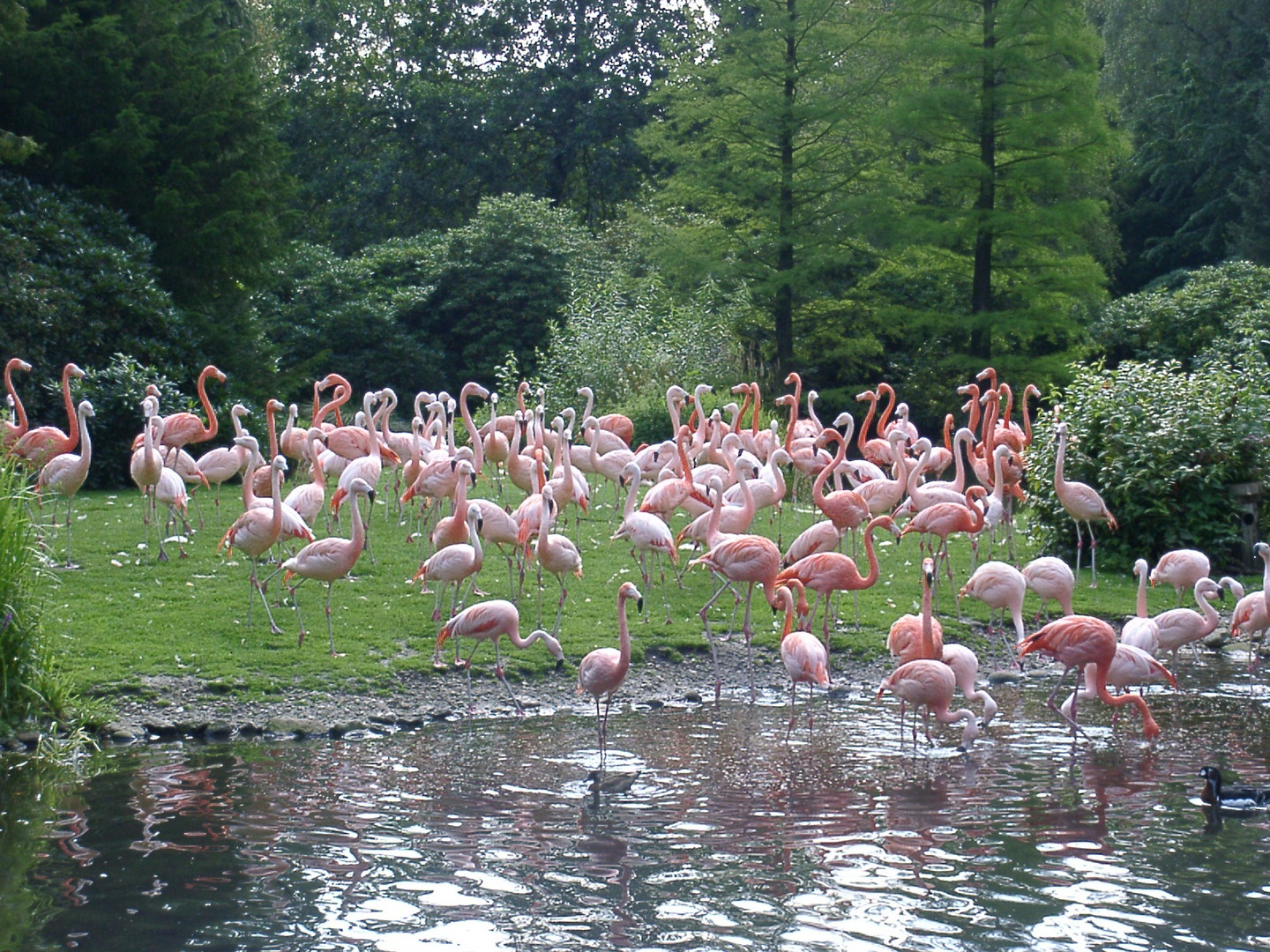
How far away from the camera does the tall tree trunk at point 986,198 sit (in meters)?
20.2

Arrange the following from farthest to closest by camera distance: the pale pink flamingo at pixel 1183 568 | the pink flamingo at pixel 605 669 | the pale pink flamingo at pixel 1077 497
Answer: the pale pink flamingo at pixel 1077 497 < the pale pink flamingo at pixel 1183 568 < the pink flamingo at pixel 605 669

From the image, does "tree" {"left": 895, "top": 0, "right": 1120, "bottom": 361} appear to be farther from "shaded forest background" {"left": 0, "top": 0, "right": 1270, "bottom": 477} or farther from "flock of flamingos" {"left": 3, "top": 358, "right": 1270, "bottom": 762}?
"flock of flamingos" {"left": 3, "top": 358, "right": 1270, "bottom": 762}

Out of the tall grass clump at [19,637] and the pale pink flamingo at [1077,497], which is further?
the pale pink flamingo at [1077,497]

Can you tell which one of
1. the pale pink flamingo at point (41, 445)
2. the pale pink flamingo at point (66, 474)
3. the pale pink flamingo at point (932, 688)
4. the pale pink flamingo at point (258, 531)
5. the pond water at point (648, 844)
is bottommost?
the pond water at point (648, 844)

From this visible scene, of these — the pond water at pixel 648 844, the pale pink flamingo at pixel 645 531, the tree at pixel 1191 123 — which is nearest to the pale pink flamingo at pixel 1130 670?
the pond water at pixel 648 844

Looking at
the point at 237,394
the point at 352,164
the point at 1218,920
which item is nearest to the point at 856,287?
the point at 237,394

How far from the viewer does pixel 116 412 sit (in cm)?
1617

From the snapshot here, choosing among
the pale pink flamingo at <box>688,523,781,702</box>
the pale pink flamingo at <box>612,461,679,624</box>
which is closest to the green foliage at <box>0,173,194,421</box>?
the pale pink flamingo at <box>612,461,679,624</box>

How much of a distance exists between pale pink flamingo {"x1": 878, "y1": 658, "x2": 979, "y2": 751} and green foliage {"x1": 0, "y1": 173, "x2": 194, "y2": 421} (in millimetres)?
12245

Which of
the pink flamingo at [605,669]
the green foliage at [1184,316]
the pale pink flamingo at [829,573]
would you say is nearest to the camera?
the pink flamingo at [605,669]

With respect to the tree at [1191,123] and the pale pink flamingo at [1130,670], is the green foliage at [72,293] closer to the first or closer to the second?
the pale pink flamingo at [1130,670]

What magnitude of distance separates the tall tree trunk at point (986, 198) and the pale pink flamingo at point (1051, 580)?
11.2 metres

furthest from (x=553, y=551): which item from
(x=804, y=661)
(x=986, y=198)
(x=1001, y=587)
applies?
(x=986, y=198)

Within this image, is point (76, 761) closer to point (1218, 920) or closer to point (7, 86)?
point (1218, 920)
